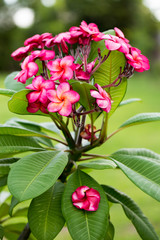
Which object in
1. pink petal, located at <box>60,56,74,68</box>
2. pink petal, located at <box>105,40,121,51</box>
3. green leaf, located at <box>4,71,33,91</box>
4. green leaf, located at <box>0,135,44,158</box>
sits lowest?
green leaf, located at <box>0,135,44,158</box>

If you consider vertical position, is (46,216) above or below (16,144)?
below

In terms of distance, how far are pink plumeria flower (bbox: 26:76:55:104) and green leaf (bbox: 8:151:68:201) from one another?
0.17 meters

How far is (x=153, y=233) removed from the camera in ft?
3.78

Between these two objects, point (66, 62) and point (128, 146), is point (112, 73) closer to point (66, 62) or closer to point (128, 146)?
point (66, 62)

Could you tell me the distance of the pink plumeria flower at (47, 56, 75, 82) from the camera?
3.04 ft

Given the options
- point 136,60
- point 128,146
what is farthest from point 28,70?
point 128,146

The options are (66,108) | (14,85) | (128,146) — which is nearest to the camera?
(66,108)

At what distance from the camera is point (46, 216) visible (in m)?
0.98

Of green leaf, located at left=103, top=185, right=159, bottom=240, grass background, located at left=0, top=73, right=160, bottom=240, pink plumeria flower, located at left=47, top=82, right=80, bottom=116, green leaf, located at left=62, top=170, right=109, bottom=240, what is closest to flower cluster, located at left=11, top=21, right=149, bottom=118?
pink plumeria flower, located at left=47, top=82, right=80, bottom=116

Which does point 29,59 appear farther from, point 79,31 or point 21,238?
point 21,238

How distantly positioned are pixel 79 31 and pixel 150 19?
19.0 meters

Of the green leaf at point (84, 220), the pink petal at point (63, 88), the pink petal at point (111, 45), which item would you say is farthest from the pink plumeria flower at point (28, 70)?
the green leaf at point (84, 220)

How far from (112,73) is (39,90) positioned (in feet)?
0.80

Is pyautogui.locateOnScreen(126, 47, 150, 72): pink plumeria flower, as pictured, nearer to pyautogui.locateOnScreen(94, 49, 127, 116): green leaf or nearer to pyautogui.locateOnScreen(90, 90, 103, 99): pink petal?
pyautogui.locateOnScreen(94, 49, 127, 116): green leaf
